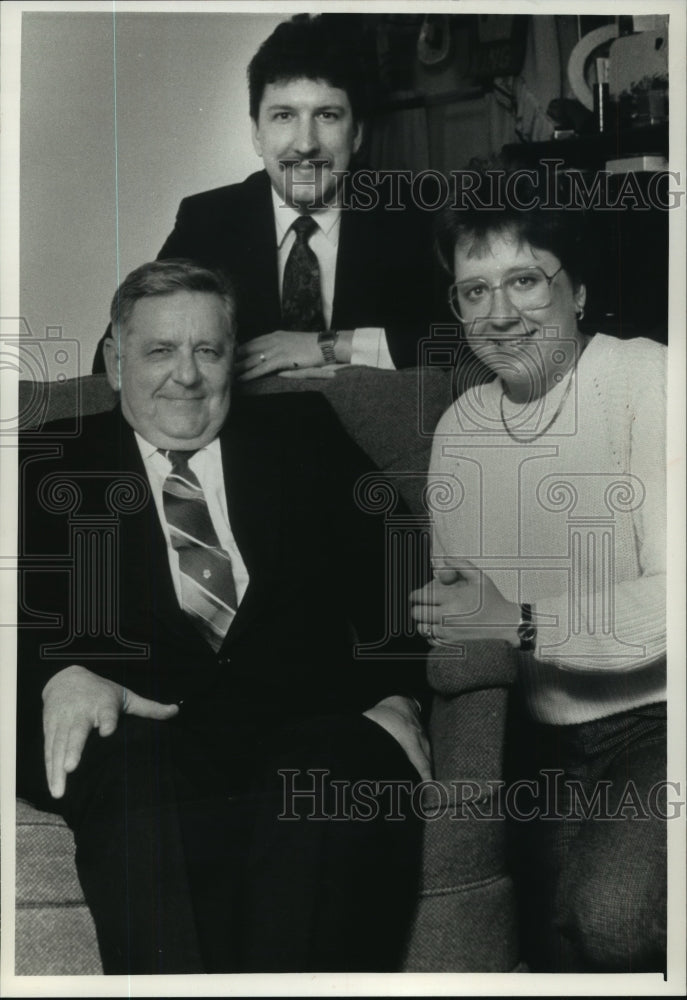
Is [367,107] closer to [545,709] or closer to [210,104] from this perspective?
[210,104]

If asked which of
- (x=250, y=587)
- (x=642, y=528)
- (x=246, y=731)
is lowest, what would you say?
(x=246, y=731)

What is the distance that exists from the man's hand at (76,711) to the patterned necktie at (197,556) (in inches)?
6.8

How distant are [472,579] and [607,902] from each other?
2.03ft

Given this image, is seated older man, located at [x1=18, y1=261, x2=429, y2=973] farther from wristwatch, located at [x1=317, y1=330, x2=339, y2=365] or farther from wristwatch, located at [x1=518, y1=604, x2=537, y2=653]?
wristwatch, located at [x1=518, y1=604, x2=537, y2=653]

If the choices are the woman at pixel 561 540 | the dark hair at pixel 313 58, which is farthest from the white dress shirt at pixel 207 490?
the dark hair at pixel 313 58

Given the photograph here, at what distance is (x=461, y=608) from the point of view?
6.40ft

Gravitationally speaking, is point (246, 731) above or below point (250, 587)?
below

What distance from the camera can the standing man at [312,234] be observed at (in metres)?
1.93

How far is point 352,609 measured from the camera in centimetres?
194

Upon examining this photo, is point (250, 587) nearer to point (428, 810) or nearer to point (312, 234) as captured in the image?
point (428, 810)

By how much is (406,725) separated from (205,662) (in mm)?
382

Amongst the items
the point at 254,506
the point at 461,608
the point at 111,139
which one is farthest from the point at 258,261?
the point at 461,608

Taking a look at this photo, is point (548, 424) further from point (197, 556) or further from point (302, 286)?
point (197, 556)

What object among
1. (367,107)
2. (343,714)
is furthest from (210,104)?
(343,714)
